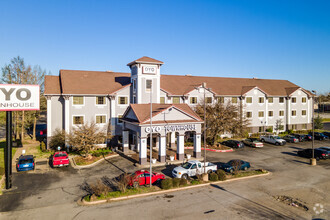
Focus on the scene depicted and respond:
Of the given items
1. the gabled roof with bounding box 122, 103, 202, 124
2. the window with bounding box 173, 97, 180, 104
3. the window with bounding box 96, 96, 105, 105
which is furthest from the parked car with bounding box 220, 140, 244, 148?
the window with bounding box 96, 96, 105, 105

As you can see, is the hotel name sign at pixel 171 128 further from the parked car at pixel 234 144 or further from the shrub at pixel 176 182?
the parked car at pixel 234 144

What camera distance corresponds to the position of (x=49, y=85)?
120 ft

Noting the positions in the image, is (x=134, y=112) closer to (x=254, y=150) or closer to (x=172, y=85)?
(x=172, y=85)

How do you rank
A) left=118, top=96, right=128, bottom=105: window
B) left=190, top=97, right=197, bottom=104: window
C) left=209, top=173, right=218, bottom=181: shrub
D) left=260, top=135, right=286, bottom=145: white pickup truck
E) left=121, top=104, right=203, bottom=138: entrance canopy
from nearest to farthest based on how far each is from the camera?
left=209, top=173, right=218, bottom=181: shrub
left=121, top=104, right=203, bottom=138: entrance canopy
left=118, top=96, right=128, bottom=105: window
left=260, top=135, right=286, bottom=145: white pickup truck
left=190, top=97, right=197, bottom=104: window

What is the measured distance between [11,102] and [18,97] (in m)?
0.72

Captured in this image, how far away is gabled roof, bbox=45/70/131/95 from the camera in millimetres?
35938

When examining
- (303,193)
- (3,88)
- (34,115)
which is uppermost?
(3,88)

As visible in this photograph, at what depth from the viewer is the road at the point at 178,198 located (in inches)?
613

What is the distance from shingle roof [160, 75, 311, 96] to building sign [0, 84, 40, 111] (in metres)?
22.6

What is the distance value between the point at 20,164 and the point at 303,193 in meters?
28.2

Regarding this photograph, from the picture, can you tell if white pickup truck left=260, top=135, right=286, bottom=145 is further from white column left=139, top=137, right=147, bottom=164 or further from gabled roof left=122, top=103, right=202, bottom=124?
white column left=139, top=137, right=147, bottom=164

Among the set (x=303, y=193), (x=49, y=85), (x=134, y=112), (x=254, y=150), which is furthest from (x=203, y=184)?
(x=49, y=85)

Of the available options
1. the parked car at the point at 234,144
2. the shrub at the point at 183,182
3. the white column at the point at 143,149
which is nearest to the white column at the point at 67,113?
the white column at the point at 143,149

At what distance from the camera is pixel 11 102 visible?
21.0 metres
